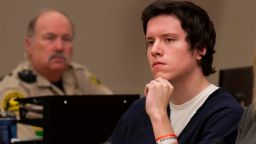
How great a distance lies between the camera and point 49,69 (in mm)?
3098

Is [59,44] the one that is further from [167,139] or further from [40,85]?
[167,139]

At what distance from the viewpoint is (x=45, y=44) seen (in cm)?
317

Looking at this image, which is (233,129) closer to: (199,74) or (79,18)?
(199,74)

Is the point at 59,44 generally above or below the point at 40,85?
above

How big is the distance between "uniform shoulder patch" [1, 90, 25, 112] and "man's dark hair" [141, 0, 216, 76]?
105cm

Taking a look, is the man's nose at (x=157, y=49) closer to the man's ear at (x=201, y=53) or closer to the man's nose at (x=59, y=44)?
the man's ear at (x=201, y=53)

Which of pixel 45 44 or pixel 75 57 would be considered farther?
pixel 75 57

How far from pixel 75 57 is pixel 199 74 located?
8.07ft

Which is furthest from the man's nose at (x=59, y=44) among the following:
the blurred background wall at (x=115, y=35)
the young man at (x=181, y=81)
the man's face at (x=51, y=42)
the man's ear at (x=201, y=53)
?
the man's ear at (x=201, y=53)

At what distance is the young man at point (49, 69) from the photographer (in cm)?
286

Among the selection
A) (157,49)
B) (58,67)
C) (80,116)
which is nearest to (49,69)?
(58,67)

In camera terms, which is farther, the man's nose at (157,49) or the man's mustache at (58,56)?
the man's mustache at (58,56)

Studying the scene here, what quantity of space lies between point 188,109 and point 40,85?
55.1 inches

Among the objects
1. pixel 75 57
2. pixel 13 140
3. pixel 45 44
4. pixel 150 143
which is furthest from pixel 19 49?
pixel 150 143
